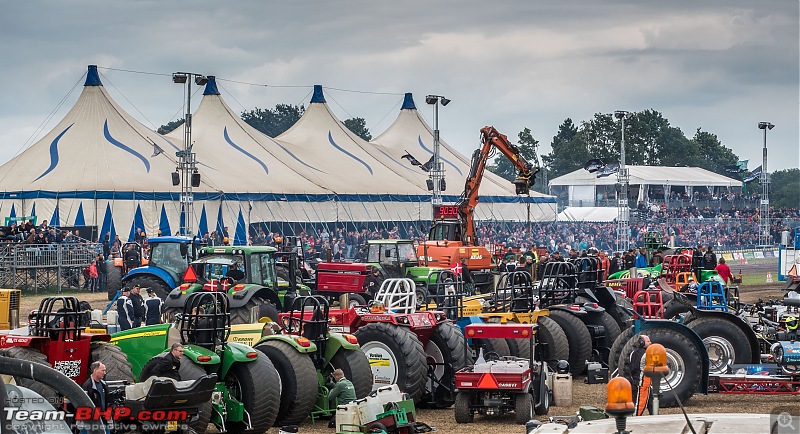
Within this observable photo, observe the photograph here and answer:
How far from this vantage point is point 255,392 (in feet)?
42.8

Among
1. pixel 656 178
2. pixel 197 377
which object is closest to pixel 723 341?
pixel 197 377

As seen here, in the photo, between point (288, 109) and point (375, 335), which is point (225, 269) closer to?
point (375, 335)

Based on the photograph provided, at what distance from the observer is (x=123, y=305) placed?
21.7m

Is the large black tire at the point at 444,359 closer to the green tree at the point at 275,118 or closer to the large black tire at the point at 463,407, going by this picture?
the large black tire at the point at 463,407

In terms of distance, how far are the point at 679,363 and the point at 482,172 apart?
22.4 meters

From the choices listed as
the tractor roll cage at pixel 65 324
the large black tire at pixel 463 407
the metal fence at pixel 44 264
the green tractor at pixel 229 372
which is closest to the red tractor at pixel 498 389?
the large black tire at pixel 463 407

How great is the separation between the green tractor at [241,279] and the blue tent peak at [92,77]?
76.5 feet

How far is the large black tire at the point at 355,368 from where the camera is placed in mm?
15102

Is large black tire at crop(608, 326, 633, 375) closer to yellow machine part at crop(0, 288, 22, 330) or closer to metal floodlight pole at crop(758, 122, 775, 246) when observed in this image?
yellow machine part at crop(0, 288, 22, 330)

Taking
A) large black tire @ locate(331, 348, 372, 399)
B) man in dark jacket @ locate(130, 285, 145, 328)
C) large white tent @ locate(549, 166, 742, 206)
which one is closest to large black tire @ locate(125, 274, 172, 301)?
man in dark jacket @ locate(130, 285, 145, 328)

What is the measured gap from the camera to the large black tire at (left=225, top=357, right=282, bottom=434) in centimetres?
1306

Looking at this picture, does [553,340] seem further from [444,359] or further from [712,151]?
[712,151]

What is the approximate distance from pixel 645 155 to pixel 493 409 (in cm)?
9263

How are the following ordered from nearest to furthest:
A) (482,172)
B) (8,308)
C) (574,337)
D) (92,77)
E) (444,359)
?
(444,359), (574,337), (8,308), (482,172), (92,77)
